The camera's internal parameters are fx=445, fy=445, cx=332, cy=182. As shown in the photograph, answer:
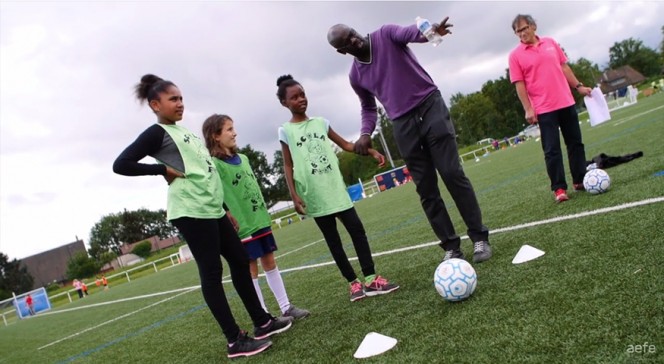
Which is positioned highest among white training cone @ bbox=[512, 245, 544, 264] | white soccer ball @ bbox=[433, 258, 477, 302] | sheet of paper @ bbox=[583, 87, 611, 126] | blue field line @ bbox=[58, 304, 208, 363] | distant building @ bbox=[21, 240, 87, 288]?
distant building @ bbox=[21, 240, 87, 288]

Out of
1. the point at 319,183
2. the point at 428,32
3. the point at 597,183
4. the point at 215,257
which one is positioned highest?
the point at 428,32

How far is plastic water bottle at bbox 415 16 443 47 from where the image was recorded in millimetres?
2826

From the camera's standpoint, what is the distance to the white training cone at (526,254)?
9.70ft

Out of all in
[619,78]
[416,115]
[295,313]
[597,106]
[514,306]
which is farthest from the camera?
[619,78]

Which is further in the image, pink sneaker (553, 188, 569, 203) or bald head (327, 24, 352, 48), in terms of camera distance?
pink sneaker (553, 188, 569, 203)

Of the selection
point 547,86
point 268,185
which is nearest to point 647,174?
point 547,86

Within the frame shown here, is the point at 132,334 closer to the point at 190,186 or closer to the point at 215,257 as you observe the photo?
the point at 215,257

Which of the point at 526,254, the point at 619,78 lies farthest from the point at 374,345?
the point at 619,78

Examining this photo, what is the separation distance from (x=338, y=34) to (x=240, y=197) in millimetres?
1522

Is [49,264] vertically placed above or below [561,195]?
above

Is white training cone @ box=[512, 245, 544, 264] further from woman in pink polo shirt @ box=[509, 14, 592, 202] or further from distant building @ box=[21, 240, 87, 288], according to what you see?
distant building @ box=[21, 240, 87, 288]

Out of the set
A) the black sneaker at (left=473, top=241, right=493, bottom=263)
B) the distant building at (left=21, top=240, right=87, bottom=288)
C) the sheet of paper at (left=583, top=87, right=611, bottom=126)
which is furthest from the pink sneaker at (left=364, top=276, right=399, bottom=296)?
the distant building at (left=21, top=240, right=87, bottom=288)

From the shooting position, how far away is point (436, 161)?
11.3 ft

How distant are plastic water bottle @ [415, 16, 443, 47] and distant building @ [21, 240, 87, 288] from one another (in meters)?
90.5
